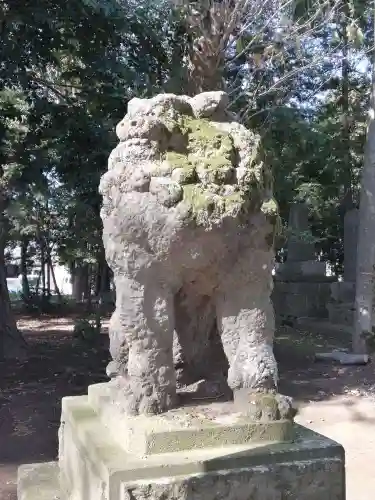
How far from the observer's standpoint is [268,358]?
96.4 inches

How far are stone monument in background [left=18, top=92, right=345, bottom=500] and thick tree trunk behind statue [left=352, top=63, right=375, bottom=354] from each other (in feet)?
20.0

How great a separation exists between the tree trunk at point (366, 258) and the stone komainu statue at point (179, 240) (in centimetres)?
614

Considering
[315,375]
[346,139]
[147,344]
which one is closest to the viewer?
[147,344]

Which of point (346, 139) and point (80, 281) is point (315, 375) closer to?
point (346, 139)

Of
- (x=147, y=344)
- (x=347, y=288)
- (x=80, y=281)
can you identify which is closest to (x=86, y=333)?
(x=347, y=288)

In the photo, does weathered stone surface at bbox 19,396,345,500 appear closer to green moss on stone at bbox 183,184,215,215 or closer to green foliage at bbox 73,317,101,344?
green moss on stone at bbox 183,184,215,215

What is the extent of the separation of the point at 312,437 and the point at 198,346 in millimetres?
662

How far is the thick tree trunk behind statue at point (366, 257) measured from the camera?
8.29 metres

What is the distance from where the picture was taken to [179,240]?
234cm

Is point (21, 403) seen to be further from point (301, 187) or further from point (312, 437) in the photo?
point (301, 187)

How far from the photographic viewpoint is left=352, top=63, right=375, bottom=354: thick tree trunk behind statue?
829cm

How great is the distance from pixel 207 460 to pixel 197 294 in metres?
0.75

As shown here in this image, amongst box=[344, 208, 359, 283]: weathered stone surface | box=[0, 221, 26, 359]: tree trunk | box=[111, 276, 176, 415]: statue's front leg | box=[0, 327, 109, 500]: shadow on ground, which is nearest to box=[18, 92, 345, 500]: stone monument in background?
box=[111, 276, 176, 415]: statue's front leg

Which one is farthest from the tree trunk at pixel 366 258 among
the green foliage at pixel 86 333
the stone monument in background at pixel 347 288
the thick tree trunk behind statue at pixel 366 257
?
the green foliage at pixel 86 333
